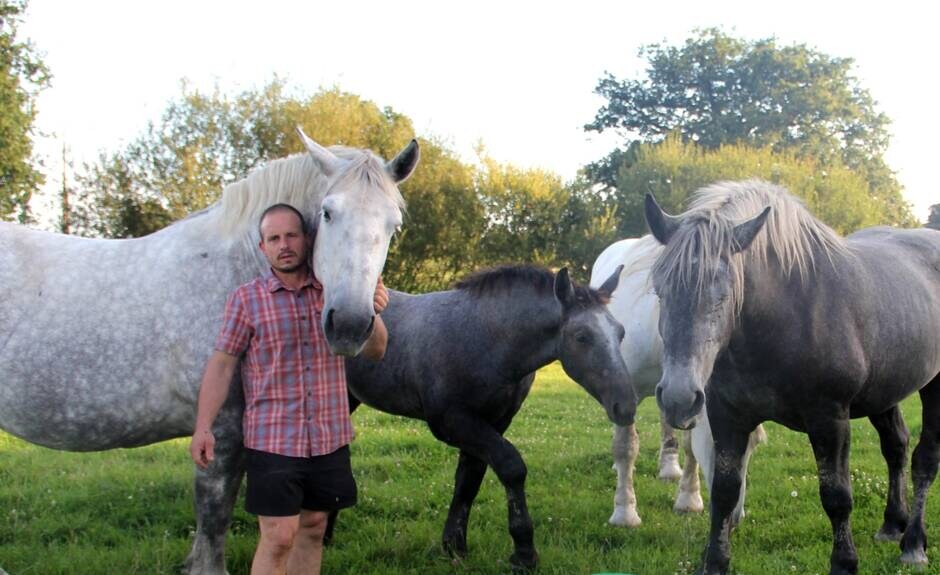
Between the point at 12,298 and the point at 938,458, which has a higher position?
the point at 12,298

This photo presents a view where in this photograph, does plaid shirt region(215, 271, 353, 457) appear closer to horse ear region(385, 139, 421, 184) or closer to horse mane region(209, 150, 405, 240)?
horse mane region(209, 150, 405, 240)

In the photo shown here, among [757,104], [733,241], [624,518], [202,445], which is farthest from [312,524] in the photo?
[757,104]

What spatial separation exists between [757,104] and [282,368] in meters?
52.3

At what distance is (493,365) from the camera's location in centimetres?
460

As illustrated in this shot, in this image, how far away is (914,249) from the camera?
16.6 feet

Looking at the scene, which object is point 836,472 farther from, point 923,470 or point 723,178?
point 723,178

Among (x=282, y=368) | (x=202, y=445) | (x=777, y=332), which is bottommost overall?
(x=202, y=445)

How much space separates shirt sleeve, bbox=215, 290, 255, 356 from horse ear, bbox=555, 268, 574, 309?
6.57ft

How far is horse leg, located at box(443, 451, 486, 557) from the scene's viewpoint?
15.6 ft

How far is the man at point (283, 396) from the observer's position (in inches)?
119

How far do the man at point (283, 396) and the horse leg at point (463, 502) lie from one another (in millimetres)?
1721

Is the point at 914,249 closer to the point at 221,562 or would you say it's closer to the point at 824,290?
the point at 824,290

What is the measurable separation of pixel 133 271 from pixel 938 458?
17.4 ft

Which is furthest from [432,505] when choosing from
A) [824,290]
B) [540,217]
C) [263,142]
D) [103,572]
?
[540,217]
